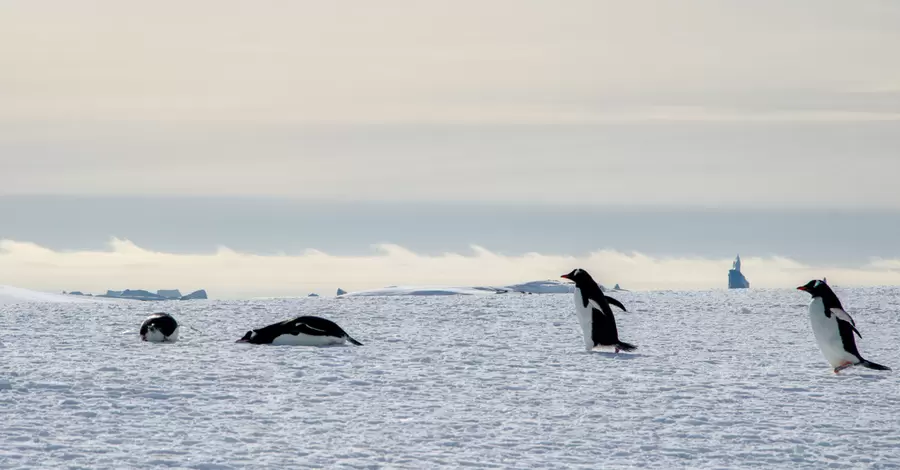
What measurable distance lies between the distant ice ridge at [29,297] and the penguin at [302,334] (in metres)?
11.6

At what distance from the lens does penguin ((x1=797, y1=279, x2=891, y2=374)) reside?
9914mm

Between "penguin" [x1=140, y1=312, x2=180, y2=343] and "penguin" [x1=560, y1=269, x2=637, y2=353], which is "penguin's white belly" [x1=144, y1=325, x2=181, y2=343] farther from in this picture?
"penguin" [x1=560, y1=269, x2=637, y2=353]

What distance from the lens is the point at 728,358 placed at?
10891 millimetres

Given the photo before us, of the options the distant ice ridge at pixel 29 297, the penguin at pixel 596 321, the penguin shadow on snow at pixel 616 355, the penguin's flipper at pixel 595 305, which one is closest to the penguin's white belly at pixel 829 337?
the penguin shadow on snow at pixel 616 355

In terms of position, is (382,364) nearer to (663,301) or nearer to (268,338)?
(268,338)

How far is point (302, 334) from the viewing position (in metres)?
11.7

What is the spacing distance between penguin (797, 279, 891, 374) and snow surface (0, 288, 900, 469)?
0.19 meters

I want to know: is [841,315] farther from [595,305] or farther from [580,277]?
[580,277]

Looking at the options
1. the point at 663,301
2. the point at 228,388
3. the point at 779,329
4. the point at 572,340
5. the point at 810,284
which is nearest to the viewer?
the point at 228,388

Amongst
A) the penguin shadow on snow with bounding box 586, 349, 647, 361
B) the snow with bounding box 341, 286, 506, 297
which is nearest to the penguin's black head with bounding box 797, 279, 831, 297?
the penguin shadow on snow with bounding box 586, 349, 647, 361

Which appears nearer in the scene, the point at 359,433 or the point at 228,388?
the point at 359,433

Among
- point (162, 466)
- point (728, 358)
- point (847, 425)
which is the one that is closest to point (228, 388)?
point (162, 466)

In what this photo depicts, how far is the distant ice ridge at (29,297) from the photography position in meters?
22.4

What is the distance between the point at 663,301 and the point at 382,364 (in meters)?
12.4
